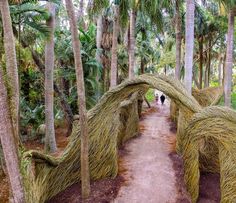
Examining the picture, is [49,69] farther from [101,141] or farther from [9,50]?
[9,50]

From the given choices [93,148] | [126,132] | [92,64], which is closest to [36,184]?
[93,148]

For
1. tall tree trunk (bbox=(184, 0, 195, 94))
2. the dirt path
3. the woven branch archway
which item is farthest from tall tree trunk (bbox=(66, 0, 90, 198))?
tall tree trunk (bbox=(184, 0, 195, 94))

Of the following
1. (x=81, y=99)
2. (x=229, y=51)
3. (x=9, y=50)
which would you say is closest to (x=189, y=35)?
(x=229, y=51)

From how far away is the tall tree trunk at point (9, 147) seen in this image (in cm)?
458

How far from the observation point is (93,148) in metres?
8.01

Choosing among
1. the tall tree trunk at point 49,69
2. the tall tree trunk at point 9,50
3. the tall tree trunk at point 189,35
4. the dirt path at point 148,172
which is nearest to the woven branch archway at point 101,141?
the dirt path at point 148,172

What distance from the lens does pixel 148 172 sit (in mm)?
8883

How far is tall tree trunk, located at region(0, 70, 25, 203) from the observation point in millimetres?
4578

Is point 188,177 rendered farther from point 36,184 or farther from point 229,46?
point 229,46

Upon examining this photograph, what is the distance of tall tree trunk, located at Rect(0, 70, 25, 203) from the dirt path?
3.15m

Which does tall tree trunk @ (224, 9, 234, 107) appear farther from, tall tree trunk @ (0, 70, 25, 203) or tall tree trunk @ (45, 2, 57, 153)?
tall tree trunk @ (0, 70, 25, 203)

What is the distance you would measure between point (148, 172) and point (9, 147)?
17.1 ft

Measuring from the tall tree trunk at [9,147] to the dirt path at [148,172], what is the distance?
315 centimetres

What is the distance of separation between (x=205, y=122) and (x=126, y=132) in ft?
17.6
